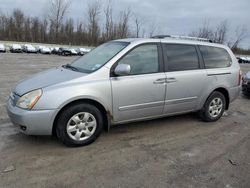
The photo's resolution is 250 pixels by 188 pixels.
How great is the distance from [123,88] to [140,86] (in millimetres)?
313

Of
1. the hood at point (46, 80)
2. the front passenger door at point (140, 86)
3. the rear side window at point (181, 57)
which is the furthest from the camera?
the rear side window at point (181, 57)

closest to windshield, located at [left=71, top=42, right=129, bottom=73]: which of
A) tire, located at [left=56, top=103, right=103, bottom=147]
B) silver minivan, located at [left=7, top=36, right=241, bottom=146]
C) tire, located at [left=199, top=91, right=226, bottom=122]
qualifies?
silver minivan, located at [left=7, top=36, right=241, bottom=146]

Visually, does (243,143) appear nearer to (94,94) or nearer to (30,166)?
(94,94)

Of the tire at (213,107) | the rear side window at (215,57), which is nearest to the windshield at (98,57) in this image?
the rear side window at (215,57)

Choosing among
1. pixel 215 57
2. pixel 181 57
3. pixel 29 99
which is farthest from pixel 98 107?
pixel 215 57

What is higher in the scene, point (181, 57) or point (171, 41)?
point (171, 41)

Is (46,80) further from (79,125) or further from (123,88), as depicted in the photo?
(123,88)

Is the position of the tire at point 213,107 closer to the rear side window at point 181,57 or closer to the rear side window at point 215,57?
the rear side window at point 215,57

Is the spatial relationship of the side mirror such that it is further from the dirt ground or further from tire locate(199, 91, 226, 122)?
tire locate(199, 91, 226, 122)

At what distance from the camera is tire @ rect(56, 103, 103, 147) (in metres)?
3.37

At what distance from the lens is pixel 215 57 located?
4.85 meters

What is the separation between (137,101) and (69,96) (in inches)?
45.7

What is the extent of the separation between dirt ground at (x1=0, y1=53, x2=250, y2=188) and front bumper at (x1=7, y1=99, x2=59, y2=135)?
1.16 feet

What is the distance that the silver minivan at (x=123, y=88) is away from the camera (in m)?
3.29
